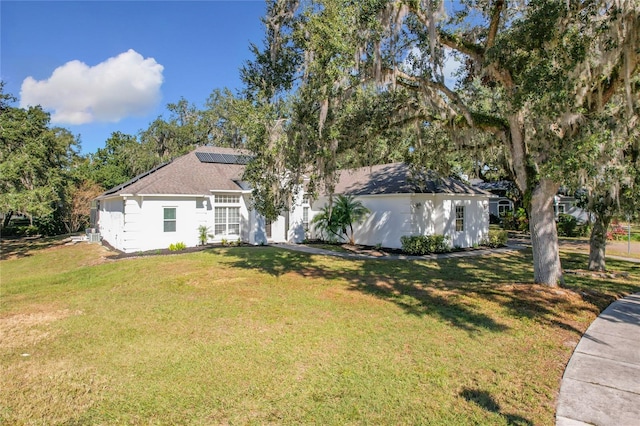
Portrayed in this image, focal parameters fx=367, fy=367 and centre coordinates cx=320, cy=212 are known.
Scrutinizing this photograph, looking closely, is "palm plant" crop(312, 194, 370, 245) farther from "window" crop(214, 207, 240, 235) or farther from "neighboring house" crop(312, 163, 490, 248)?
"window" crop(214, 207, 240, 235)

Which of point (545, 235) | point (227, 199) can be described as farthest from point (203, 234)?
point (545, 235)

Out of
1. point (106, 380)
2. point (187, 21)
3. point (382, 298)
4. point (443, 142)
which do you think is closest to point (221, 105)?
point (187, 21)

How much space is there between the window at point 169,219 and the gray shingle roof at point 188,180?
2.65ft

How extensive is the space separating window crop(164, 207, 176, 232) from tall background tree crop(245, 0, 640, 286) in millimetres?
9481

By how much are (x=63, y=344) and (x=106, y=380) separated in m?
1.78

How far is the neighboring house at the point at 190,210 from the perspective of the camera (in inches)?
608

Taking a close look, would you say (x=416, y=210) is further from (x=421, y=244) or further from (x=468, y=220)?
(x=468, y=220)

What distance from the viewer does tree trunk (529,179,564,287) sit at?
26.8 feet

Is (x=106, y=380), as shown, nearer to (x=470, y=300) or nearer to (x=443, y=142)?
(x=470, y=300)

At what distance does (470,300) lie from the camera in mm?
7734

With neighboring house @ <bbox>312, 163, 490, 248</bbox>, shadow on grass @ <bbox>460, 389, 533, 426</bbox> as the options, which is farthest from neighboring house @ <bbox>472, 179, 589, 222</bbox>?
shadow on grass @ <bbox>460, 389, 533, 426</bbox>

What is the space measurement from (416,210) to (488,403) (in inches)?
489

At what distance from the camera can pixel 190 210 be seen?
16.5 metres

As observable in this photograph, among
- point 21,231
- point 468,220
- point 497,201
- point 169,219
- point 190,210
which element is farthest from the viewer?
point 497,201
